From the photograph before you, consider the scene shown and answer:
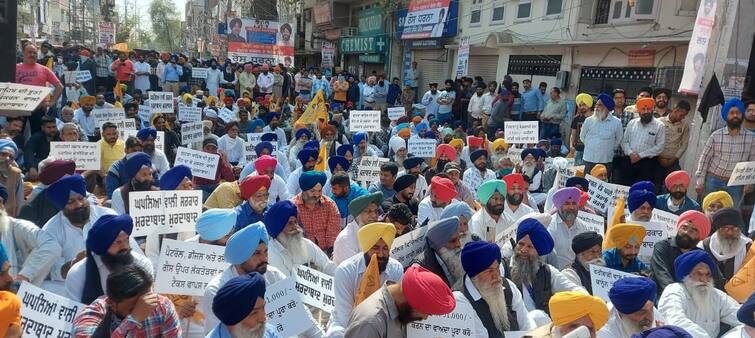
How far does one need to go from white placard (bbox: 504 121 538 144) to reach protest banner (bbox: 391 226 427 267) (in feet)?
20.0

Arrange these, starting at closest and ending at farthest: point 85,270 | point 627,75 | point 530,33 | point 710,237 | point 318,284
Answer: point 85,270
point 318,284
point 710,237
point 627,75
point 530,33

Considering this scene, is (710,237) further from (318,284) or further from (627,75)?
(627,75)

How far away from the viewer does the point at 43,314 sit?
337cm

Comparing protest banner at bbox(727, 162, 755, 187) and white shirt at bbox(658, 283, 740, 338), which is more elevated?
protest banner at bbox(727, 162, 755, 187)

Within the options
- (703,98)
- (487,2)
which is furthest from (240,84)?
(703,98)

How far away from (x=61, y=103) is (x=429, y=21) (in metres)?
12.9

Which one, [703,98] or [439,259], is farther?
[703,98]

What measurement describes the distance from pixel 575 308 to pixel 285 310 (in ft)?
5.40

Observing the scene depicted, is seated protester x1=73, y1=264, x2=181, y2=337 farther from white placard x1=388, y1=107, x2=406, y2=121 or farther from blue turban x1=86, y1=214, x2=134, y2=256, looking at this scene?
white placard x1=388, y1=107, x2=406, y2=121

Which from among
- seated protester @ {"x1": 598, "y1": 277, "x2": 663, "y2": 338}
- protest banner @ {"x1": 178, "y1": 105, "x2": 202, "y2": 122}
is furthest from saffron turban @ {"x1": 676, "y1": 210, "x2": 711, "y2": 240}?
protest banner @ {"x1": 178, "y1": 105, "x2": 202, "y2": 122}

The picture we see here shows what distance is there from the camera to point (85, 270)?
382 cm

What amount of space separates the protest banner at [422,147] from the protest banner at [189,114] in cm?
450

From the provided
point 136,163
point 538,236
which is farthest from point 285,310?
point 136,163

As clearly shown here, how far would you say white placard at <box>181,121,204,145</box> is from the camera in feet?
32.3
